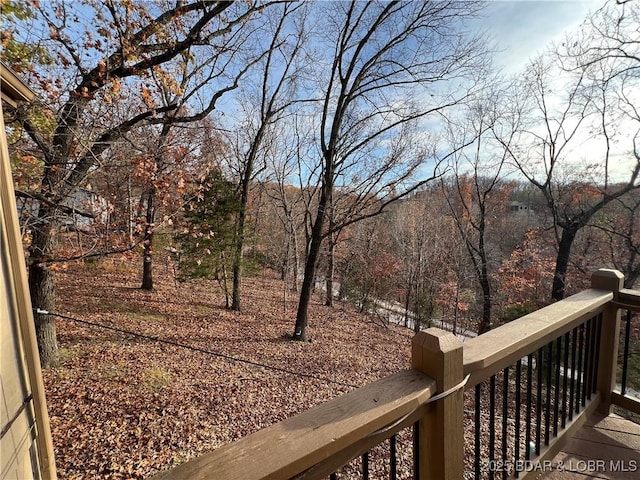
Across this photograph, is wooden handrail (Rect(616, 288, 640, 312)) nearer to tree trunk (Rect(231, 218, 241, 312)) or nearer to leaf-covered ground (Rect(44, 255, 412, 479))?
leaf-covered ground (Rect(44, 255, 412, 479))

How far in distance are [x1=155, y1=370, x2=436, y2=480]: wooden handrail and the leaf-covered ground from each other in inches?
128

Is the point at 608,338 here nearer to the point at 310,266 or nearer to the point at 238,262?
the point at 310,266

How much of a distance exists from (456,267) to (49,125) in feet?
49.2

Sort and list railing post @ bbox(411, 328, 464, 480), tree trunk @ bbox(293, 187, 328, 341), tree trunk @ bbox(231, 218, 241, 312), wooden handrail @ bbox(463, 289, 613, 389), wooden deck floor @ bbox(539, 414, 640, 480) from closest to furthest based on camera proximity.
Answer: railing post @ bbox(411, 328, 464, 480), wooden handrail @ bbox(463, 289, 613, 389), wooden deck floor @ bbox(539, 414, 640, 480), tree trunk @ bbox(293, 187, 328, 341), tree trunk @ bbox(231, 218, 241, 312)

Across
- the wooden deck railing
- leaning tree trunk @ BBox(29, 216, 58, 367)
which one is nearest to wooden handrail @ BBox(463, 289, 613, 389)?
the wooden deck railing

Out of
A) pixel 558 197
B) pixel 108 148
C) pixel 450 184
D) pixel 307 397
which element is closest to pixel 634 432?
pixel 307 397

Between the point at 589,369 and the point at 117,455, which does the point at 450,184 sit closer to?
the point at 589,369

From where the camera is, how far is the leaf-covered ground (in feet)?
10.6

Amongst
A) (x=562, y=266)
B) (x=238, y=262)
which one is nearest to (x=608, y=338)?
(x=238, y=262)

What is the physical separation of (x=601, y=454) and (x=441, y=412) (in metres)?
1.62

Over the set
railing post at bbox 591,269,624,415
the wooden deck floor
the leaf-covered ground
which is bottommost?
the leaf-covered ground

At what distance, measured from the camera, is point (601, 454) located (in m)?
1.69

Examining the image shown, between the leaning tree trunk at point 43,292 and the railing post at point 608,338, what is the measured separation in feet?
19.5

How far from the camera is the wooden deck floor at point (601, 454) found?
1576 millimetres
